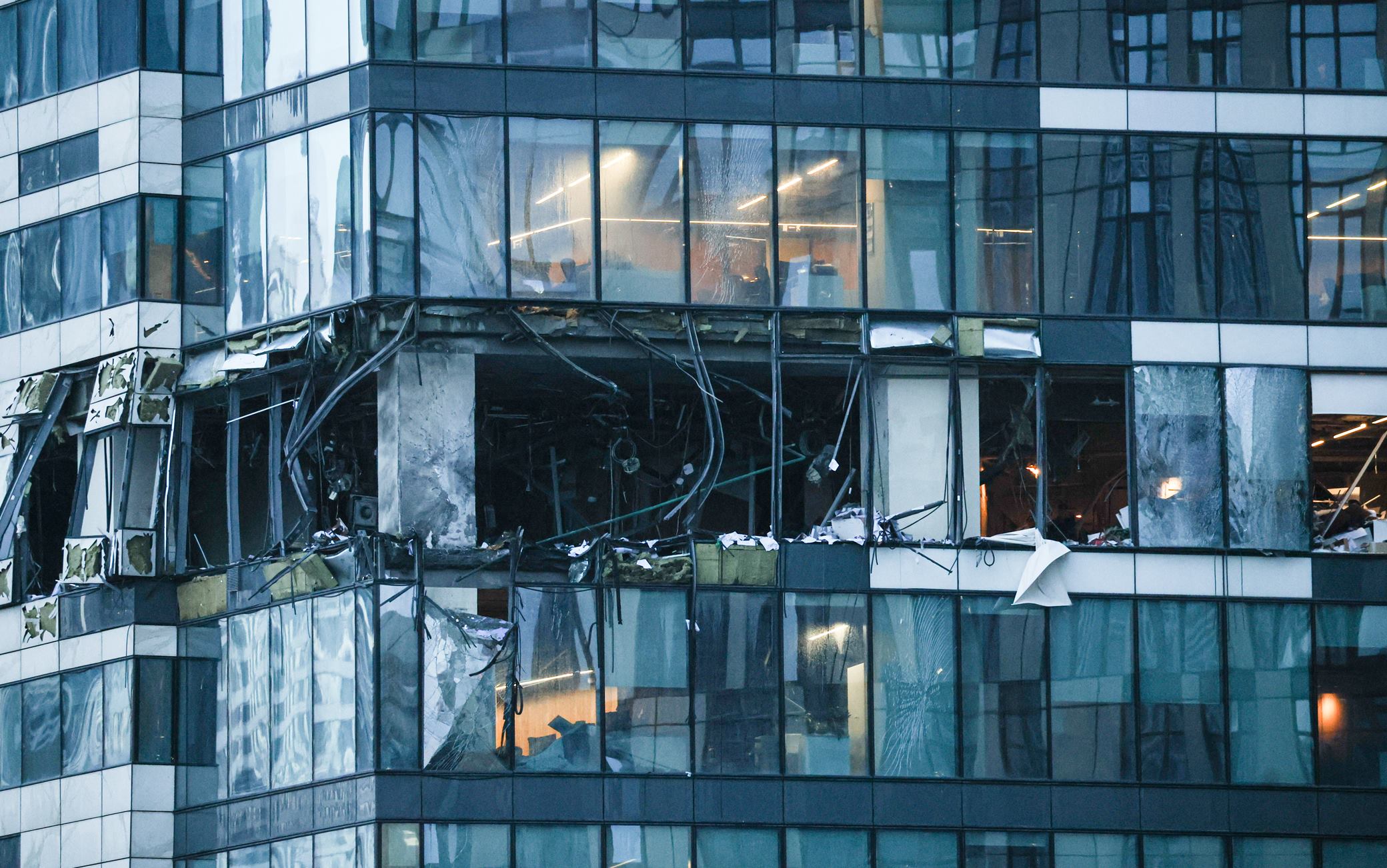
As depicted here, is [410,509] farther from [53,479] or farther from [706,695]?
[53,479]

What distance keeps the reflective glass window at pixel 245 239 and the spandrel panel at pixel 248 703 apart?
215 inches

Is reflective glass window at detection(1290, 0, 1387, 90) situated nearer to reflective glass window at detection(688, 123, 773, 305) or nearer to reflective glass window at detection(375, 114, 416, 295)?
reflective glass window at detection(688, 123, 773, 305)

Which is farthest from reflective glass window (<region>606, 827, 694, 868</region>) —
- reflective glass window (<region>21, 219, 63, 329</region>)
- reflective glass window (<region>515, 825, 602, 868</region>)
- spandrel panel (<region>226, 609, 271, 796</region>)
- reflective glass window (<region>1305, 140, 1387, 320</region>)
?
reflective glass window (<region>21, 219, 63, 329</region>)

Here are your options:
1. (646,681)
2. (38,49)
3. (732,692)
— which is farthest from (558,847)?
(38,49)

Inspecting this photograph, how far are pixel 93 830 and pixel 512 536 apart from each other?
967 centimetres

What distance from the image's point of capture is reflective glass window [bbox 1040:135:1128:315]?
49062mm

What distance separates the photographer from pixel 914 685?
47281mm

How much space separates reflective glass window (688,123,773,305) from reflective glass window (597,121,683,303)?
0.99 ft

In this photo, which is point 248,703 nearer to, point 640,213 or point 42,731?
point 42,731

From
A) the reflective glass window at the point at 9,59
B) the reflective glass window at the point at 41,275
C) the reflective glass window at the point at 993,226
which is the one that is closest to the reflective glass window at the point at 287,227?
the reflective glass window at the point at 41,275

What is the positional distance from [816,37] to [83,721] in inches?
713

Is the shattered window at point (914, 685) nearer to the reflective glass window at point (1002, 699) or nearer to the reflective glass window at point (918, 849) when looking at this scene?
the reflective glass window at point (1002, 699)

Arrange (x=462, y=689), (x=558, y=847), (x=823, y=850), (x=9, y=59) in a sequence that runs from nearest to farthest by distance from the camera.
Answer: (x=462, y=689)
(x=558, y=847)
(x=823, y=850)
(x=9, y=59)

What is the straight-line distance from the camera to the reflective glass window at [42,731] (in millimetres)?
50906
